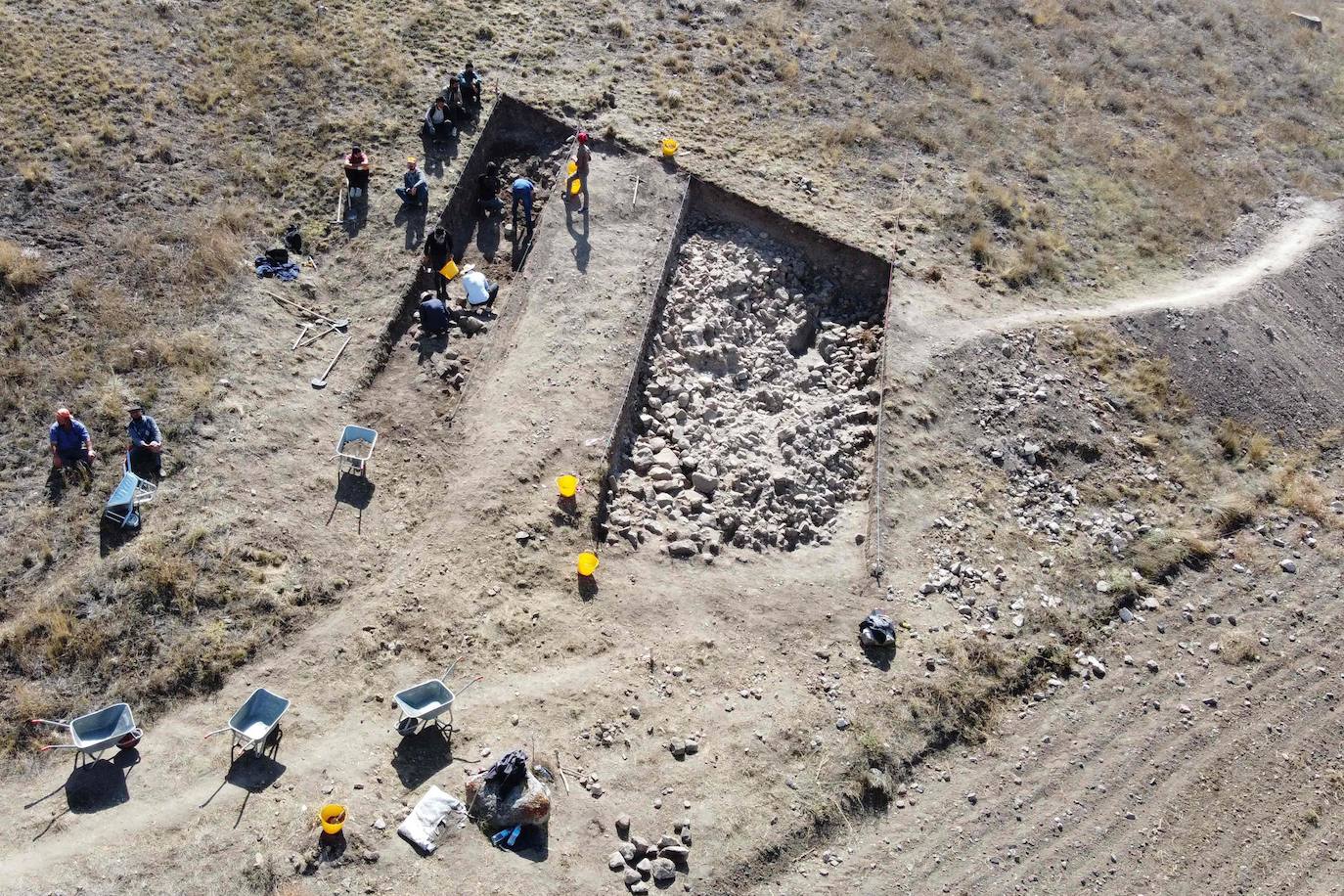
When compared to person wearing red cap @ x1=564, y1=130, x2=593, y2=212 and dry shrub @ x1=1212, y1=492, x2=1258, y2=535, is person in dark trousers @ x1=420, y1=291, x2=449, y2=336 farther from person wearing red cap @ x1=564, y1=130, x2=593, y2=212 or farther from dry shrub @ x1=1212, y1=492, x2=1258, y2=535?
dry shrub @ x1=1212, y1=492, x2=1258, y2=535

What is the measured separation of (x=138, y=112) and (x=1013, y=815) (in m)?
20.7

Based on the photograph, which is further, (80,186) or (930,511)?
(80,186)

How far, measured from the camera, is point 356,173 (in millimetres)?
19859

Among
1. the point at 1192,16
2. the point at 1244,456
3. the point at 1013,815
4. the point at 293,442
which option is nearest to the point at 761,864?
the point at 1013,815

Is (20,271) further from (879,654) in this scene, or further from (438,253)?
(879,654)

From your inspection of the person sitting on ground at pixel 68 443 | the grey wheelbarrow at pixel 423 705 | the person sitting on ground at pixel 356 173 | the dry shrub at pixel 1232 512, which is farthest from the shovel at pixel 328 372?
the dry shrub at pixel 1232 512

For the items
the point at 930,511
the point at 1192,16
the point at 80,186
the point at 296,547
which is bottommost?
the point at 296,547

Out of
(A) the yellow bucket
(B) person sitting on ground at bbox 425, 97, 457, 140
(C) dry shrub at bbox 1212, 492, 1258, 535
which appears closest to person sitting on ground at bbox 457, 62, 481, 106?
(B) person sitting on ground at bbox 425, 97, 457, 140

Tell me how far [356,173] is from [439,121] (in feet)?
7.84

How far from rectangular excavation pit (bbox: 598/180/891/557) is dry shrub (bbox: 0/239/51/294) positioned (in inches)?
402

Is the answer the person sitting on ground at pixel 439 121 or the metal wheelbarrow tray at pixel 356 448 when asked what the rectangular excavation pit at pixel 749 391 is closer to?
the metal wheelbarrow tray at pixel 356 448

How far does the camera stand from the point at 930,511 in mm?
17562

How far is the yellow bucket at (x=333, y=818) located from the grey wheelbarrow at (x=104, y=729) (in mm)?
2754

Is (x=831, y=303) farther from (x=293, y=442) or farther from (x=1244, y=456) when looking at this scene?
(x=293, y=442)
